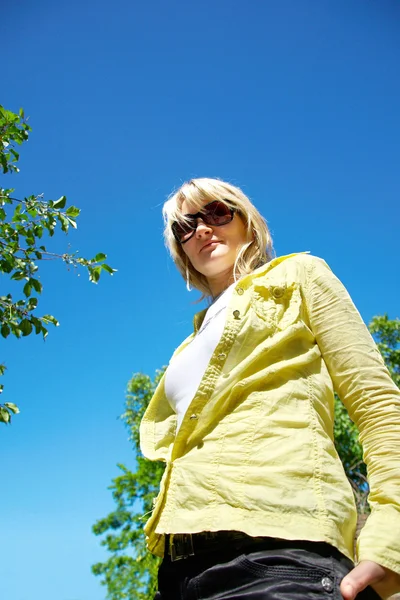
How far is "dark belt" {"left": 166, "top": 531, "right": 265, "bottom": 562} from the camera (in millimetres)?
1352

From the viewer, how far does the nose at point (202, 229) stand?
2.36 m

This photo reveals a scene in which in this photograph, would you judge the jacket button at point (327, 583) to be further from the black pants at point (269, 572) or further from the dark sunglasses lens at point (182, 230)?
the dark sunglasses lens at point (182, 230)

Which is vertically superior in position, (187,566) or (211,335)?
(211,335)

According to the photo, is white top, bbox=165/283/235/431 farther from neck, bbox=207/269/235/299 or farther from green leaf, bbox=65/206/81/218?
green leaf, bbox=65/206/81/218

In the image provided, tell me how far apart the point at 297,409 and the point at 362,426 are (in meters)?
0.21

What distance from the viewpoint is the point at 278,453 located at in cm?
145

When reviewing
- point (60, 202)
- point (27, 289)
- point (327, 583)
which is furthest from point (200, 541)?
point (60, 202)

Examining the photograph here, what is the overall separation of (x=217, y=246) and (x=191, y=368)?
27.7 inches

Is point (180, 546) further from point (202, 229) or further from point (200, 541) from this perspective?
point (202, 229)

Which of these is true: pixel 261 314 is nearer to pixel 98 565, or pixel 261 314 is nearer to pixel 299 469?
pixel 299 469

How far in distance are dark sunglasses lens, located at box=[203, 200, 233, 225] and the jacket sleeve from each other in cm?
61

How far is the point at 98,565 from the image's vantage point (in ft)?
51.0

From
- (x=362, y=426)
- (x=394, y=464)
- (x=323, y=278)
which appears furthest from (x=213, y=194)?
(x=394, y=464)

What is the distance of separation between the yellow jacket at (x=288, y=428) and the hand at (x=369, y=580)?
0.08ft
